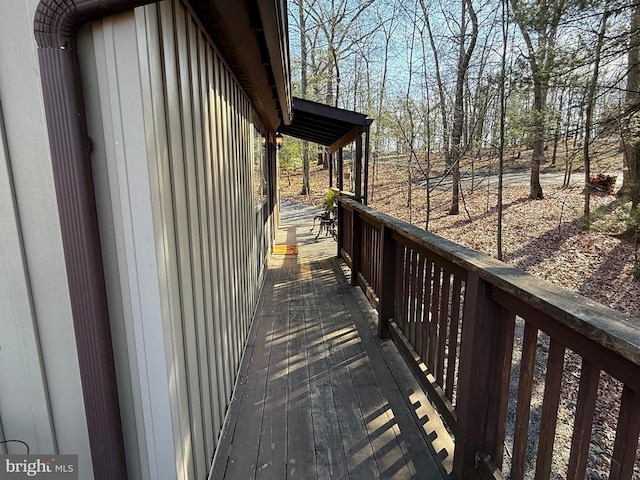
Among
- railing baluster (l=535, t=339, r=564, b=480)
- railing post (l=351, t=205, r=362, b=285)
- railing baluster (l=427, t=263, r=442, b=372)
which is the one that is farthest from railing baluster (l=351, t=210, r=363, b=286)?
railing baluster (l=535, t=339, r=564, b=480)

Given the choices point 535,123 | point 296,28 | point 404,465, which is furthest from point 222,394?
point 296,28

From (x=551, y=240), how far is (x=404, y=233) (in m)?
9.17

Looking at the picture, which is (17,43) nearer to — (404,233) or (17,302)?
(17,302)

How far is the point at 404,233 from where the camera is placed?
2742 mm

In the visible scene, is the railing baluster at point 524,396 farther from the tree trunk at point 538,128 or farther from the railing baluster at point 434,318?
the tree trunk at point 538,128

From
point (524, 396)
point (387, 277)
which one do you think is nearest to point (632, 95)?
point (387, 277)

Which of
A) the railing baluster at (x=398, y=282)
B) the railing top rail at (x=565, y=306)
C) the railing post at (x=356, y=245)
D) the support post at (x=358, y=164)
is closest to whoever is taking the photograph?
the railing top rail at (x=565, y=306)

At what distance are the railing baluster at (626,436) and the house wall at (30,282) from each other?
64.8 inches

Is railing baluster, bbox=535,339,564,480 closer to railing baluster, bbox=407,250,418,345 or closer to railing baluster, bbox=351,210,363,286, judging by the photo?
railing baluster, bbox=407,250,418,345

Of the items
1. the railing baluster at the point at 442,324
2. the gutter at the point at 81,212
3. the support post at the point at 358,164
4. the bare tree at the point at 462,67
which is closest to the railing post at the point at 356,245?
the support post at the point at 358,164

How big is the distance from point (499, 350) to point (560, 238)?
10.1 metres

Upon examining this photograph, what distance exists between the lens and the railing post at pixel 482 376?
5.46 ft

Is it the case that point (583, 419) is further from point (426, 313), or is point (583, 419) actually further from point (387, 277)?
point (387, 277)

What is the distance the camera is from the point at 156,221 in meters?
1.24
